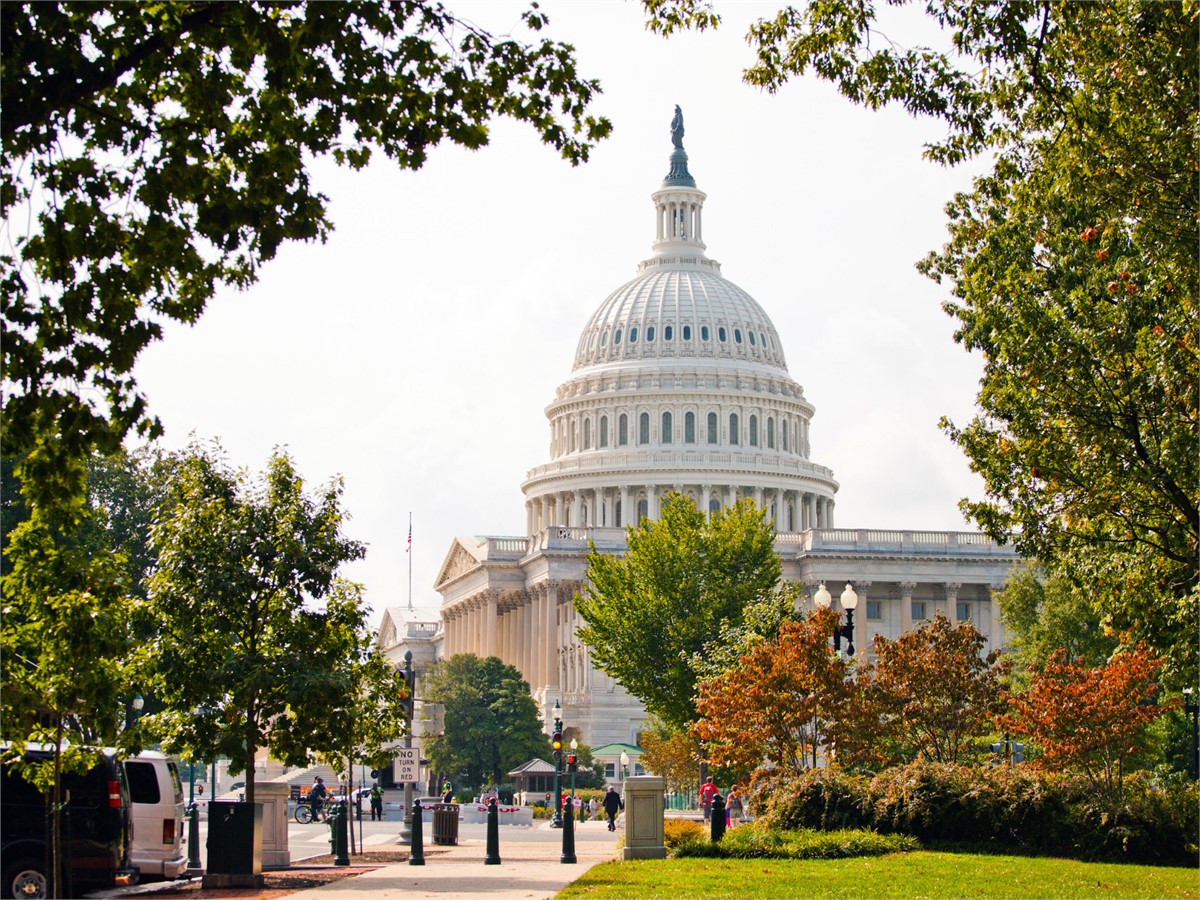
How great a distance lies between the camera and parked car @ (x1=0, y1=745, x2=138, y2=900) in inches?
968

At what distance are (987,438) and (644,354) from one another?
130 m

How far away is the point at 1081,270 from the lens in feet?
95.9

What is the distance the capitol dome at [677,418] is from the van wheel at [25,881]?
125 m

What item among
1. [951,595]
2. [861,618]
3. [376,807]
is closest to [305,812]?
[376,807]

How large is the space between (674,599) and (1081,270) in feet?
126

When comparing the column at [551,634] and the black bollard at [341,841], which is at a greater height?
the column at [551,634]

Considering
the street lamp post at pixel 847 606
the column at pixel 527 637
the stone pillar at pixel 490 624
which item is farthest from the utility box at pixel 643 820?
the stone pillar at pixel 490 624

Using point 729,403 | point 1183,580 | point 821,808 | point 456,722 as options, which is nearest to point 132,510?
point 456,722

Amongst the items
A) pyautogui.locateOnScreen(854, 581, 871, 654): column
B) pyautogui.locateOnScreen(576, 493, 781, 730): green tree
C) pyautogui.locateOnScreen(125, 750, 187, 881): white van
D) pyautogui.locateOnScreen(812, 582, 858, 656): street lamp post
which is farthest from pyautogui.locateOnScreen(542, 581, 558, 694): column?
pyautogui.locateOnScreen(125, 750, 187, 881): white van

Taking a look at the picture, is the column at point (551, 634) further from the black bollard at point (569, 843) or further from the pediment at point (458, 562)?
the black bollard at point (569, 843)

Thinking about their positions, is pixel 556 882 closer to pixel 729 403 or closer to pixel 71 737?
pixel 71 737

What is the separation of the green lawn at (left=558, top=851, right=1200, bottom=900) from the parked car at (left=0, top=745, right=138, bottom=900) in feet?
22.2

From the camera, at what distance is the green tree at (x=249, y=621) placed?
31.5 meters

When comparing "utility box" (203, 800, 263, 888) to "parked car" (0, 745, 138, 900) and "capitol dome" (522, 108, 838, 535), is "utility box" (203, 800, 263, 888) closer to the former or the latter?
"parked car" (0, 745, 138, 900)
